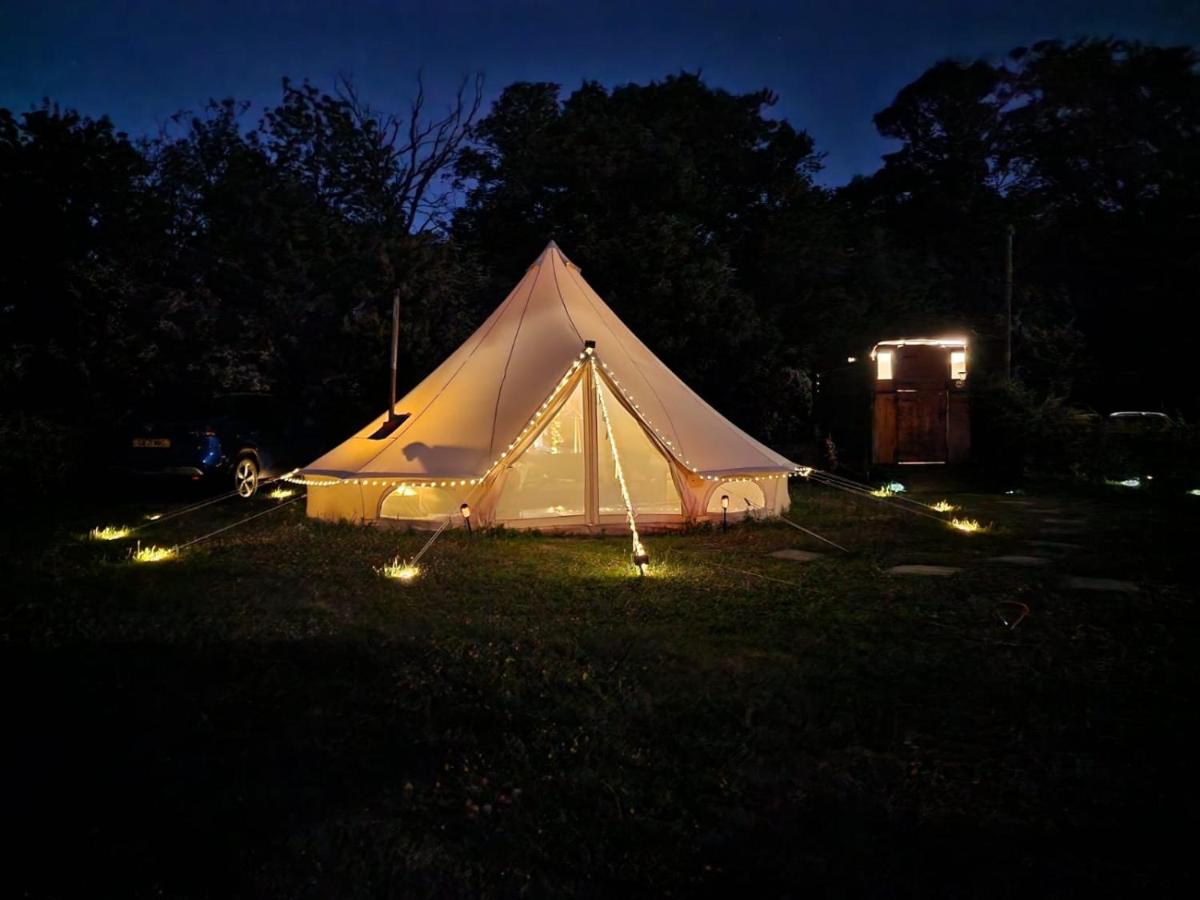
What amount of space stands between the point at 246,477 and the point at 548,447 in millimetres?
4546

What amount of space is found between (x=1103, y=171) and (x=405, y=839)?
107ft

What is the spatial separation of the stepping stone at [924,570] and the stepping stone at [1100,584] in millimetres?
786

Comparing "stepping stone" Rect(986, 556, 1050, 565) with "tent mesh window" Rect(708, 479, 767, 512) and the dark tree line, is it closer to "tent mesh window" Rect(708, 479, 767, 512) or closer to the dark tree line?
"tent mesh window" Rect(708, 479, 767, 512)

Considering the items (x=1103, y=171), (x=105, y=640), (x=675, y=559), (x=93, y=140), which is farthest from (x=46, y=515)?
(x=1103, y=171)

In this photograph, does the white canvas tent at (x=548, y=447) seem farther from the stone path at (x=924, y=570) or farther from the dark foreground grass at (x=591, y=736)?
the dark foreground grass at (x=591, y=736)

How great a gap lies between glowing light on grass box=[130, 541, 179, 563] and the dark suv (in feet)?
11.1

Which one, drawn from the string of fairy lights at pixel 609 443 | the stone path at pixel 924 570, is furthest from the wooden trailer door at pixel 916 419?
the stone path at pixel 924 570

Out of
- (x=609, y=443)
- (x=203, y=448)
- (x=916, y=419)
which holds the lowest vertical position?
(x=203, y=448)

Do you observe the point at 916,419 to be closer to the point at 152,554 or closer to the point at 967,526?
the point at 967,526

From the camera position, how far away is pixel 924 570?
7.32 metres

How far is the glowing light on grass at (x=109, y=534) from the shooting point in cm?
852

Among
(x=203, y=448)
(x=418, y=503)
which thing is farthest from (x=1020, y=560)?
(x=203, y=448)

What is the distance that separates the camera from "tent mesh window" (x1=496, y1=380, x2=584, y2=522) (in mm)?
9539

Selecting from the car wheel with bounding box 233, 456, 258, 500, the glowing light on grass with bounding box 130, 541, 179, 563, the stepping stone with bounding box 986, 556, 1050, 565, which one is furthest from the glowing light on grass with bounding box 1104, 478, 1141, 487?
the glowing light on grass with bounding box 130, 541, 179, 563
